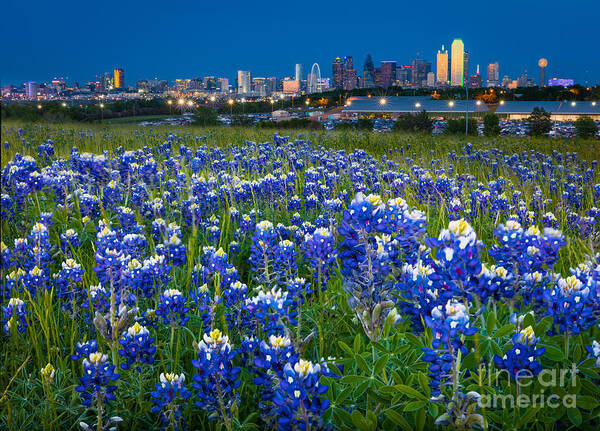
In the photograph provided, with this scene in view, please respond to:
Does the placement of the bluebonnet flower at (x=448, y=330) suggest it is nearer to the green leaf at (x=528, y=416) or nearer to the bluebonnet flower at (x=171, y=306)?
the green leaf at (x=528, y=416)

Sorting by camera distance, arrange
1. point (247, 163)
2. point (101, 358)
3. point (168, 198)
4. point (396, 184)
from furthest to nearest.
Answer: point (247, 163), point (396, 184), point (168, 198), point (101, 358)

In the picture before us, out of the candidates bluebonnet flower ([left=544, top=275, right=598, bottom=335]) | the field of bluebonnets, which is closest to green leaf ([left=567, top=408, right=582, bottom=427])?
the field of bluebonnets

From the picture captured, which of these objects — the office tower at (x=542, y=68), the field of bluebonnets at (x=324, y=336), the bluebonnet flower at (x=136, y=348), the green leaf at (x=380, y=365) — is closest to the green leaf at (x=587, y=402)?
the field of bluebonnets at (x=324, y=336)

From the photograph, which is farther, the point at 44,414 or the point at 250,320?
the point at 250,320

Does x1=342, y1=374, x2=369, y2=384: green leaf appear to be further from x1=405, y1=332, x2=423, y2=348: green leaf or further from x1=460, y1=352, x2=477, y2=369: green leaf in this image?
x1=460, y1=352, x2=477, y2=369: green leaf

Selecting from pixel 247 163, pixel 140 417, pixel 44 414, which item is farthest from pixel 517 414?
pixel 247 163

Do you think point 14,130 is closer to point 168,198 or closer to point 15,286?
point 168,198

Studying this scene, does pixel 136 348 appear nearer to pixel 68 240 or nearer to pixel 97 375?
pixel 97 375

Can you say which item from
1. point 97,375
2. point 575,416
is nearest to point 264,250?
point 97,375
